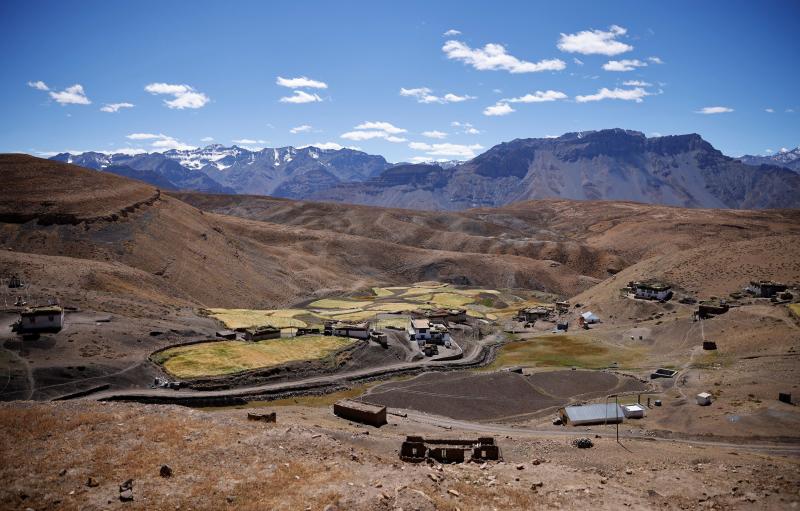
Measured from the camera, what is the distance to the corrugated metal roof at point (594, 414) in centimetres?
4775

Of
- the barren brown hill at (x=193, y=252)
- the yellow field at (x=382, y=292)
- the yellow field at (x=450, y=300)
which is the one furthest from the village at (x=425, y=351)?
the barren brown hill at (x=193, y=252)

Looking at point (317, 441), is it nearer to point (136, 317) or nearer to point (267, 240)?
point (136, 317)

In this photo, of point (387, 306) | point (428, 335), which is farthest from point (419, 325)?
point (387, 306)

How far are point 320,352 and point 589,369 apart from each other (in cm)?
3421

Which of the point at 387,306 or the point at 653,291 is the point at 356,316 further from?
the point at 653,291

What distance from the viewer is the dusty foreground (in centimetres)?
2494

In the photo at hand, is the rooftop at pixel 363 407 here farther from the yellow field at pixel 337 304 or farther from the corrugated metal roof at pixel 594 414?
the yellow field at pixel 337 304

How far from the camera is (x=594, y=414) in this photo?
48.5 m

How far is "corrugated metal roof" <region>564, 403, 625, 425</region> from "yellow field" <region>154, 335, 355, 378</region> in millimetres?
32125

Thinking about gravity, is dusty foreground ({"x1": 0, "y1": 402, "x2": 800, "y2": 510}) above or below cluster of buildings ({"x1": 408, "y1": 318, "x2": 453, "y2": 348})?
above

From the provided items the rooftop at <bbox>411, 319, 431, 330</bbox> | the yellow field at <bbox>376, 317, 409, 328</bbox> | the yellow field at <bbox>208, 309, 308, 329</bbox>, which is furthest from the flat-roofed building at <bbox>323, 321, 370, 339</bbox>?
the yellow field at <bbox>376, 317, 409, 328</bbox>

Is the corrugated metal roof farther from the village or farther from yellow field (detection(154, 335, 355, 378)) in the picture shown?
yellow field (detection(154, 335, 355, 378))

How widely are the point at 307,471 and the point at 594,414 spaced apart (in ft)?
97.8

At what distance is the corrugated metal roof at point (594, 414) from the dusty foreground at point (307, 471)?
895cm
